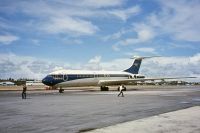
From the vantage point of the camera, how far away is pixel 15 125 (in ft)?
43.9

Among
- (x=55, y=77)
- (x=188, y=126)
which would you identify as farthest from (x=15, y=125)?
(x=55, y=77)

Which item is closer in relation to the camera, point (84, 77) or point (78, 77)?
point (78, 77)

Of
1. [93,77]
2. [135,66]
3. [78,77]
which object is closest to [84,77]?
[78,77]

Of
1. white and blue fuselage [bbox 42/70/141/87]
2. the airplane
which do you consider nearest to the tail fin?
the airplane

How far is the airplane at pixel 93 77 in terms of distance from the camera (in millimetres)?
53781

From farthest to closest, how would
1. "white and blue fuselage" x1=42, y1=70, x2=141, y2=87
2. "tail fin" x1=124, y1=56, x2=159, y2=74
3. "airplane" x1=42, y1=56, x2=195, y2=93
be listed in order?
"tail fin" x1=124, y1=56, x2=159, y2=74 < "airplane" x1=42, y1=56, x2=195, y2=93 < "white and blue fuselage" x1=42, y1=70, x2=141, y2=87

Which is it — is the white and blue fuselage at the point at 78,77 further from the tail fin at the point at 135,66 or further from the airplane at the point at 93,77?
the tail fin at the point at 135,66

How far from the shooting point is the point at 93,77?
6012 centimetres

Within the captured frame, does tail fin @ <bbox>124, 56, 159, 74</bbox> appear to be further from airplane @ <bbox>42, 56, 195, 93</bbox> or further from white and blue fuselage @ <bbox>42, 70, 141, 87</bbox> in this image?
white and blue fuselage @ <bbox>42, 70, 141, 87</bbox>

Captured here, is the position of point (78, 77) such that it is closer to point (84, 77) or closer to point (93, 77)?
point (84, 77)

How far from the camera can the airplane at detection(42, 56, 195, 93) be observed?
53.8 meters

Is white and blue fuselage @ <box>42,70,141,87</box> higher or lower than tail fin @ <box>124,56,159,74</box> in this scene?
lower

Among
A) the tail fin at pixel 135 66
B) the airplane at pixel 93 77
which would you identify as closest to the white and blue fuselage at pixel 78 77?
the airplane at pixel 93 77

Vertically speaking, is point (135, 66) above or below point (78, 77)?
above
